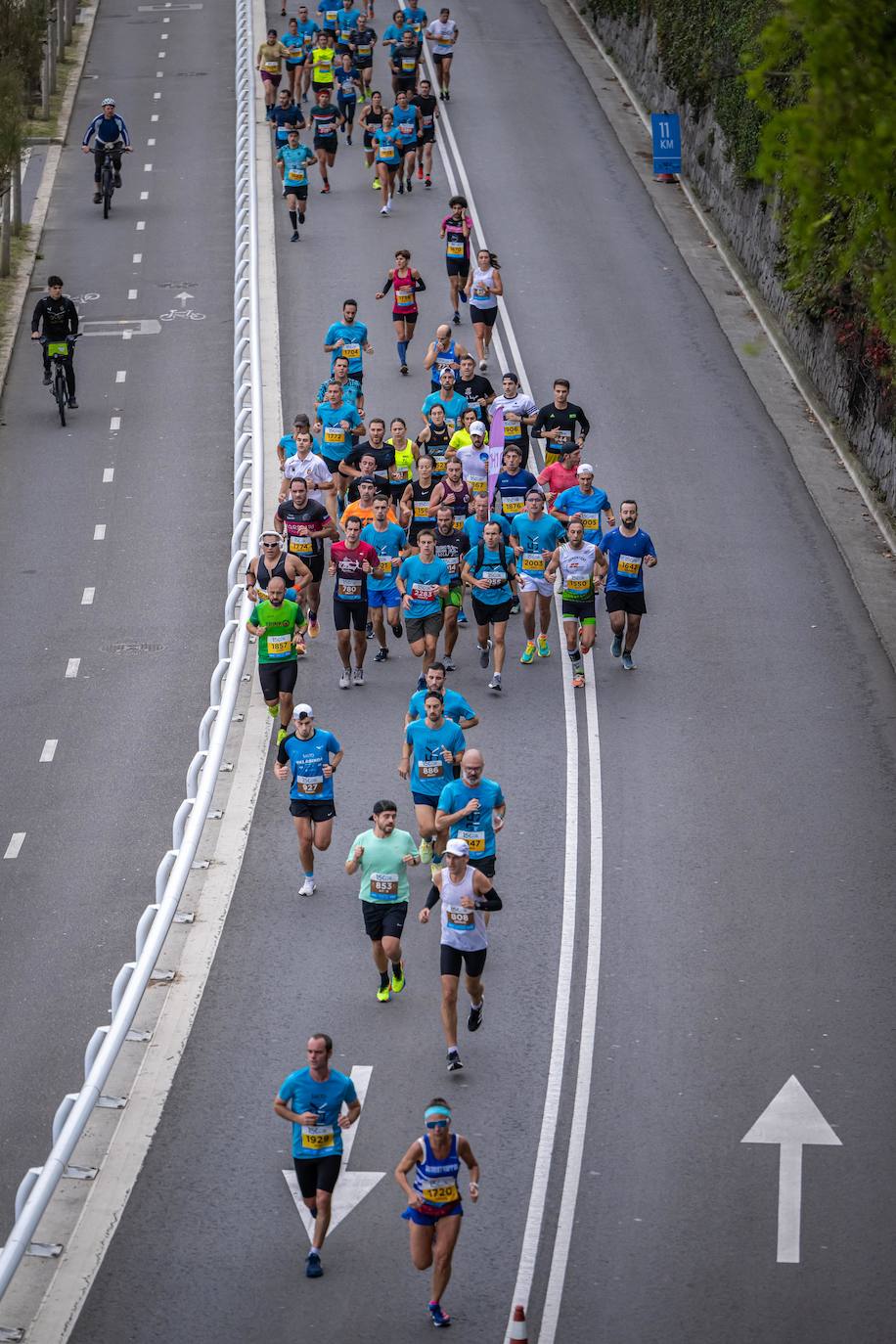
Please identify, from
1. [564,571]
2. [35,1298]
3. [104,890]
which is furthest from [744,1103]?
[564,571]

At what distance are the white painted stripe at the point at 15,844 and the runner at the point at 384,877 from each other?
15.0ft

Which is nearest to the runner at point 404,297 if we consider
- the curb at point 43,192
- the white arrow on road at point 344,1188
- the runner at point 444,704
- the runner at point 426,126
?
the curb at point 43,192

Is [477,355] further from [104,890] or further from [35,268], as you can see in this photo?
[104,890]

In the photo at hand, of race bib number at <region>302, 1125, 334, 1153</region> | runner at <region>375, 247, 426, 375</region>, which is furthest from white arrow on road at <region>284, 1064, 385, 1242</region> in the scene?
runner at <region>375, 247, 426, 375</region>

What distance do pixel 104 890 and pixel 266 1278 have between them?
5984mm

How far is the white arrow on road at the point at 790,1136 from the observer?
1402 cm

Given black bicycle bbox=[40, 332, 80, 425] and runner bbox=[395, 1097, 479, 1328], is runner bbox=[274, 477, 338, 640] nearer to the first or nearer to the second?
black bicycle bbox=[40, 332, 80, 425]

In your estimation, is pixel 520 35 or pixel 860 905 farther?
pixel 520 35

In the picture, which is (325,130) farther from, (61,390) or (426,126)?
(61,390)

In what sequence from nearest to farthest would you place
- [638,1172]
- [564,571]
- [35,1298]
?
1. [35,1298]
2. [638,1172]
3. [564,571]

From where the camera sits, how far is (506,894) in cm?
1802

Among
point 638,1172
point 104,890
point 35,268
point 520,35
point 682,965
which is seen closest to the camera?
point 638,1172

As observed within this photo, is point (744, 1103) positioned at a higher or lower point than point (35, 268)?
higher

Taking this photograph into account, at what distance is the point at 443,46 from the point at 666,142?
6.95 m
